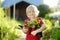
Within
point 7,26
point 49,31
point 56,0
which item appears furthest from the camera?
point 56,0

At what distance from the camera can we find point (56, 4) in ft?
18.8

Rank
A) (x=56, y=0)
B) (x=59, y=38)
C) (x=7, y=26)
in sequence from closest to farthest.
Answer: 1. (x=59, y=38)
2. (x=7, y=26)
3. (x=56, y=0)

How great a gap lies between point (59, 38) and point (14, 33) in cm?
122

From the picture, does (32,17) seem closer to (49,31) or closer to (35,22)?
(35,22)

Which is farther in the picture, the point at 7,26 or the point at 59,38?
the point at 7,26

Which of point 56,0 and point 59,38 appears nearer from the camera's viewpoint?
point 59,38

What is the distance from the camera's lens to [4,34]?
176 inches

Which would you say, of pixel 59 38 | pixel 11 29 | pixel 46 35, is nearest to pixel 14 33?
pixel 11 29

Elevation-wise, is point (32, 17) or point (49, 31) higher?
point (32, 17)

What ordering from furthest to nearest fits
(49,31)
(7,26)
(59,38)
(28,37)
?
(7,26) < (49,31) < (59,38) < (28,37)

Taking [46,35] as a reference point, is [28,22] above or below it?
above

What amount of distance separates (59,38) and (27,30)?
2.68 ft

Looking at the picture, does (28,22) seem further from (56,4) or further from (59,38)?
(56,4)

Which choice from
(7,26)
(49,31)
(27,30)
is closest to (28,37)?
(27,30)
